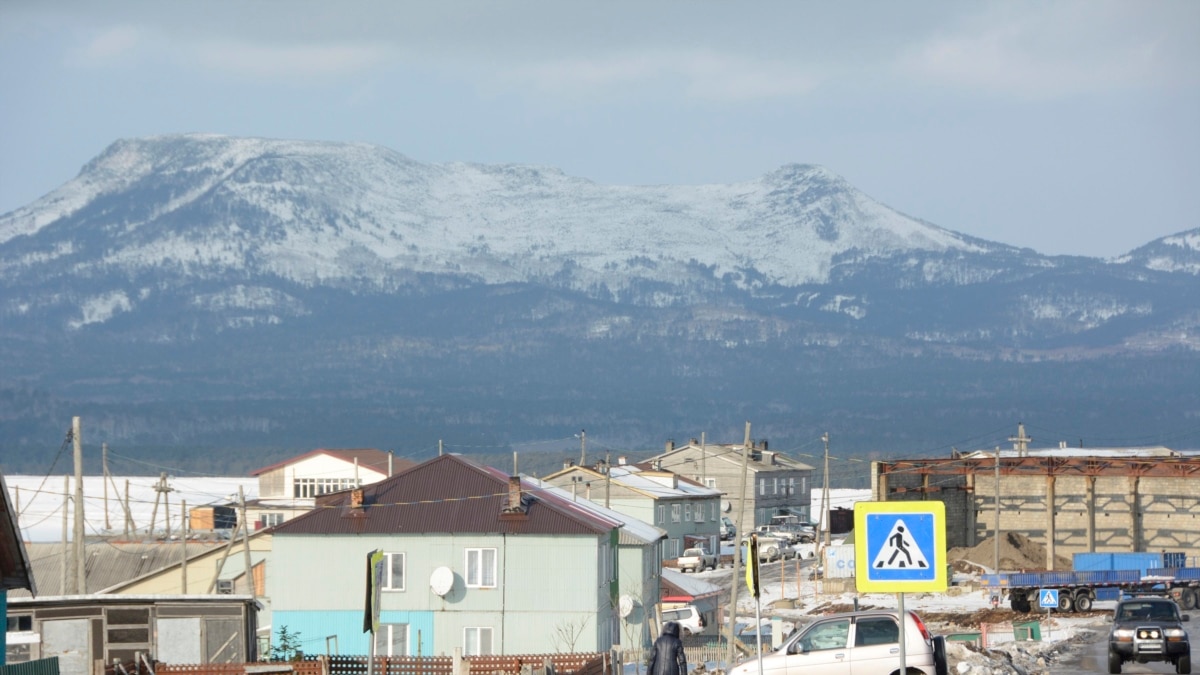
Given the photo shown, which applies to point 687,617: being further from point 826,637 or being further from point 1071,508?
point 826,637

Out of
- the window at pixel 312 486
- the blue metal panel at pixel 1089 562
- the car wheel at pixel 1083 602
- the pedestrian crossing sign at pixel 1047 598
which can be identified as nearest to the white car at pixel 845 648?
the pedestrian crossing sign at pixel 1047 598

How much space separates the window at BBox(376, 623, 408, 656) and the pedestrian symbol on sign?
32.2 meters

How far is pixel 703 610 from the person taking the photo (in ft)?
215

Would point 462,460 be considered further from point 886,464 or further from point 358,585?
point 886,464

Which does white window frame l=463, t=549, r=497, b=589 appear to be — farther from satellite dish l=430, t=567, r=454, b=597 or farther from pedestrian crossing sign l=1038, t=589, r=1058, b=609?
pedestrian crossing sign l=1038, t=589, r=1058, b=609

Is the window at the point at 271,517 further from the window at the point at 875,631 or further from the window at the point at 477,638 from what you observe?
the window at the point at 875,631

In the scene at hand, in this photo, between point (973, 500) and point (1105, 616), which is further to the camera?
point (973, 500)

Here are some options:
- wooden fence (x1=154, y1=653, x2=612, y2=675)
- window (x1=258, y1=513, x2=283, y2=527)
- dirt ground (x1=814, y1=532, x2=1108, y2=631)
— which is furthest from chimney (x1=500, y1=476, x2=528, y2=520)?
window (x1=258, y1=513, x2=283, y2=527)

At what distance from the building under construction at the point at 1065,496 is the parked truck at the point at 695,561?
10.3 m

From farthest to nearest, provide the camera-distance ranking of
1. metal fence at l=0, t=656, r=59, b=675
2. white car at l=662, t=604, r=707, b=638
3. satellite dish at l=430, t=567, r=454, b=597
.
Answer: white car at l=662, t=604, r=707, b=638 → satellite dish at l=430, t=567, r=454, b=597 → metal fence at l=0, t=656, r=59, b=675

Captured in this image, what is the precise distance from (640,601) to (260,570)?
16.9m

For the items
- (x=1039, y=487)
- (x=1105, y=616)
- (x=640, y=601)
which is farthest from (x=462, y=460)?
(x=1039, y=487)

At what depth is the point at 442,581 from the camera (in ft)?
160

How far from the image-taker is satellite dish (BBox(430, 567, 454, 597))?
48781mm
